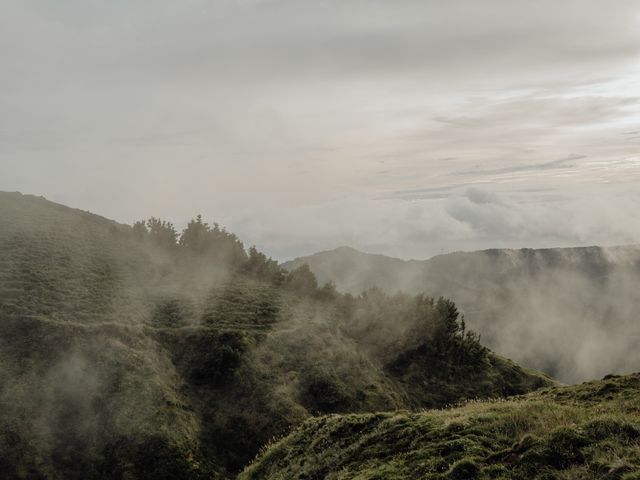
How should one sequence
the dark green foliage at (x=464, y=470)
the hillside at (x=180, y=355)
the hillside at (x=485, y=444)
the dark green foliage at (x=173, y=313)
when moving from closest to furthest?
the hillside at (x=485, y=444), the dark green foliage at (x=464, y=470), the hillside at (x=180, y=355), the dark green foliage at (x=173, y=313)

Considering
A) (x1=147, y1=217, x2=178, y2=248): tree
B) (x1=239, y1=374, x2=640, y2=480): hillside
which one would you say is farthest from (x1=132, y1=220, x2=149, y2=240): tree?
(x1=239, y1=374, x2=640, y2=480): hillside

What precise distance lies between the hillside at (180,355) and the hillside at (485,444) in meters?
17.7

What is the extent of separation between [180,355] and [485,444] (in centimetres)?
4457

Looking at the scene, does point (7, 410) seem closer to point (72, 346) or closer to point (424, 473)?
point (72, 346)

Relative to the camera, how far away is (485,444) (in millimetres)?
18547

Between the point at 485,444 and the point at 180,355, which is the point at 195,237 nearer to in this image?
the point at 180,355

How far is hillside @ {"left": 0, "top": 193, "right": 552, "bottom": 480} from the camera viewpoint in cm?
4191

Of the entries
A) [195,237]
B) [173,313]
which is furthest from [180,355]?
[195,237]

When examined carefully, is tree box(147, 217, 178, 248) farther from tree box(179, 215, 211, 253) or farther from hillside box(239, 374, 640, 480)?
hillside box(239, 374, 640, 480)

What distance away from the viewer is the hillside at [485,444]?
600 inches

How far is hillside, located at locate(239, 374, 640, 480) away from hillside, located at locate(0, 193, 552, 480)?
17.7 m

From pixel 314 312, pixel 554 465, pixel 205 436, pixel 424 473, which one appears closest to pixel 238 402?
pixel 205 436

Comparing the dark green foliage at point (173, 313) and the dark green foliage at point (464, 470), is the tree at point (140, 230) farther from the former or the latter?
the dark green foliage at point (464, 470)

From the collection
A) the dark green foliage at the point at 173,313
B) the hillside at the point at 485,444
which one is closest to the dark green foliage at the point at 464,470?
the hillside at the point at 485,444
